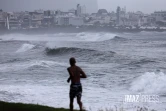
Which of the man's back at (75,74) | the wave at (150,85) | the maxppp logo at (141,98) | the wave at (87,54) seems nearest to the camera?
the man's back at (75,74)

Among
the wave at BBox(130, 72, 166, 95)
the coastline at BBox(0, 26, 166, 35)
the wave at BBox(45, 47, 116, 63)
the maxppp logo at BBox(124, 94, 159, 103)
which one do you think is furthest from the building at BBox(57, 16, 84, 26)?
the maxppp logo at BBox(124, 94, 159, 103)

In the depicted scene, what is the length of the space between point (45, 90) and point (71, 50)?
2207 cm

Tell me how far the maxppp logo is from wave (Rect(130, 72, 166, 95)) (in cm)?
91

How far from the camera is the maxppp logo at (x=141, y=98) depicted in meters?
11.8

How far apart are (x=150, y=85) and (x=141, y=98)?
257 cm

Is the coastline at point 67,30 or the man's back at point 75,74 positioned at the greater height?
the man's back at point 75,74

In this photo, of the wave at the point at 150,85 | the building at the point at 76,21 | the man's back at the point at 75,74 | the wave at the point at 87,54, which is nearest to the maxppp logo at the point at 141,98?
the wave at the point at 150,85

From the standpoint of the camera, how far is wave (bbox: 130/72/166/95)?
13.9 metres

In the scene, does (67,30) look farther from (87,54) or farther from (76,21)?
(87,54)

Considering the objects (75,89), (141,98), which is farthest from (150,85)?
(75,89)

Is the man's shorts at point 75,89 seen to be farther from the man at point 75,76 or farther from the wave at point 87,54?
the wave at point 87,54

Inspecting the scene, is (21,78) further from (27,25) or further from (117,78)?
(27,25)

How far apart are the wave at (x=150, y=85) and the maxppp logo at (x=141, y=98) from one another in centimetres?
91

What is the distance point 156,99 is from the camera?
12.0 meters
